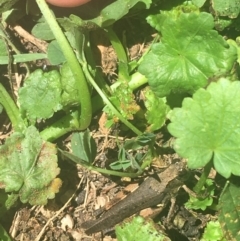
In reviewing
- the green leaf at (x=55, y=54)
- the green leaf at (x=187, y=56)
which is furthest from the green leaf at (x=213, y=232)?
the green leaf at (x=55, y=54)

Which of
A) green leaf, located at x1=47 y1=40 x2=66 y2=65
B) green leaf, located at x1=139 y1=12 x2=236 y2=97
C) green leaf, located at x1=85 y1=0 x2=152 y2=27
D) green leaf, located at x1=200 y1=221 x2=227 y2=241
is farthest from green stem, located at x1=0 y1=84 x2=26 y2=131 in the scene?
green leaf, located at x1=200 y1=221 x2=227 y2=241

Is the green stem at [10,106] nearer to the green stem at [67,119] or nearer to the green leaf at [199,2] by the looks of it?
the green stem at [67,119]

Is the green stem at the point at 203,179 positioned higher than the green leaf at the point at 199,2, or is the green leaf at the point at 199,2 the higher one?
the green leaf at the point at 199,2

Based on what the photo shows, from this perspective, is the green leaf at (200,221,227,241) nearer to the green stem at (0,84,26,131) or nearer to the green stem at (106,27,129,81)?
the green stem at (106,27,129,81)

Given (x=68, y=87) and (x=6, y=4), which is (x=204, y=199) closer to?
(x=68, y=87)

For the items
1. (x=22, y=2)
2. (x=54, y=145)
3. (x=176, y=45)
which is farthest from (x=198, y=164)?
(x=22, y=2)

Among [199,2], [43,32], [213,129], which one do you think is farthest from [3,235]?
[199,2]

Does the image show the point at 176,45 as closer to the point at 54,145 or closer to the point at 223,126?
the point at 223,126
